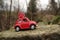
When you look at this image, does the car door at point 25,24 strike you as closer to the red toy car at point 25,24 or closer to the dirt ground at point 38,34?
the red toy car at point 25,24

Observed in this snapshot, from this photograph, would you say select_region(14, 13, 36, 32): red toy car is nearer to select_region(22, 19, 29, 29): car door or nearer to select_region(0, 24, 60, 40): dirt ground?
select_region(22, 19, 29, 29): car door

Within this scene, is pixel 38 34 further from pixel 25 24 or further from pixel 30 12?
pixel 30 12

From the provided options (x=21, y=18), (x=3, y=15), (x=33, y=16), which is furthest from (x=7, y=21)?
(x=21, y=18)

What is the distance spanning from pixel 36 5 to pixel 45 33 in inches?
160

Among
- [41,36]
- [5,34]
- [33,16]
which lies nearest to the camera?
[41,36]

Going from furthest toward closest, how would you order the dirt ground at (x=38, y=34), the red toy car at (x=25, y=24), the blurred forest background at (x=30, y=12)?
the blurred forest background at (x=30, y=12), the red toy car at (x=25, y=24), the dirt ground at (x=38, y=34)

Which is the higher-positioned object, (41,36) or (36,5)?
(36,5)

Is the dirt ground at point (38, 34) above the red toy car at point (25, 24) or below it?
below

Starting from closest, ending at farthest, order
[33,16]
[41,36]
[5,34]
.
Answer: [41,36] < [5,34] < [33,16]

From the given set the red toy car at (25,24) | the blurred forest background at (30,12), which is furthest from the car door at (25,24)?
the blurred forest background at (30,12)

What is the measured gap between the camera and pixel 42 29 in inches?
264

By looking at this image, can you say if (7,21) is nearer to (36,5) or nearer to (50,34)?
(36,5)

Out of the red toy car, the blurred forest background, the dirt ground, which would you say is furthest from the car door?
the blurred forest background

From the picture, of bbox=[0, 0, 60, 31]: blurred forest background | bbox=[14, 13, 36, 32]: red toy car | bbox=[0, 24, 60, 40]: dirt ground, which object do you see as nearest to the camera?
bbox=[0, 24, 60, 40]: dirt ground
